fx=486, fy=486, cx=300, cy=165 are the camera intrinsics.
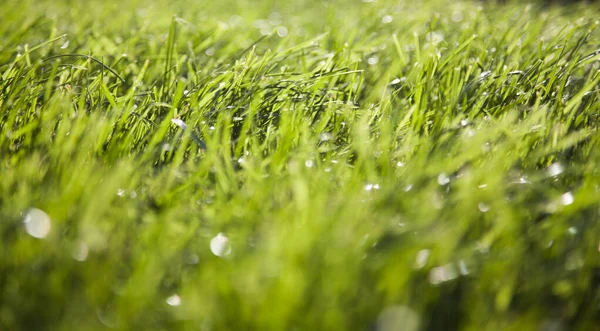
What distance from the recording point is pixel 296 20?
292 cm

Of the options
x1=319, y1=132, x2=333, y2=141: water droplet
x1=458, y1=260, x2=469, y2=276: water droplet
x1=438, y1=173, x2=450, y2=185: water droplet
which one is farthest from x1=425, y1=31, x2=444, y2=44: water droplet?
x1=458, y1=260, x2=469, y2=276: water droplet

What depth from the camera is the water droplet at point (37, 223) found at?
701 mm

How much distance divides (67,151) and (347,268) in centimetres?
55

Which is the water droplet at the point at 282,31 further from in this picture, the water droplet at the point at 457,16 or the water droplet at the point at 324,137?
the water droplet at the point at 324,137

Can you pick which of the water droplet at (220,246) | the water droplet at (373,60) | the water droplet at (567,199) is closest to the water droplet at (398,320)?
the water droplet at (220,246)

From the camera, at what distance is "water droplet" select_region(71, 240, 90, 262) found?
684mm

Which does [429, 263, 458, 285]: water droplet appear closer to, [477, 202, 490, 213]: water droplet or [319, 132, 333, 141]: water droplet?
[477, 202, 490, 213]: water droplet

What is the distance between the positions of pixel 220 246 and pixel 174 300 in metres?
0.10

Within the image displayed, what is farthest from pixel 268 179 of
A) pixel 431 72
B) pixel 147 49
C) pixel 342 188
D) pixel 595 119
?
pixel 147 49

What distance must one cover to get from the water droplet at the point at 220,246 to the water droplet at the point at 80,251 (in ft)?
0.58

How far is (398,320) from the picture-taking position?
595 mm

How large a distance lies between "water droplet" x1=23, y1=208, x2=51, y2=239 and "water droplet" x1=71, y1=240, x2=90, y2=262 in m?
0.05

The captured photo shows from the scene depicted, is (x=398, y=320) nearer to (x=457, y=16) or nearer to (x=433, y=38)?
(x=433, y=38)

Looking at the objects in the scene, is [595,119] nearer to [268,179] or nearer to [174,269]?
[268,179]
